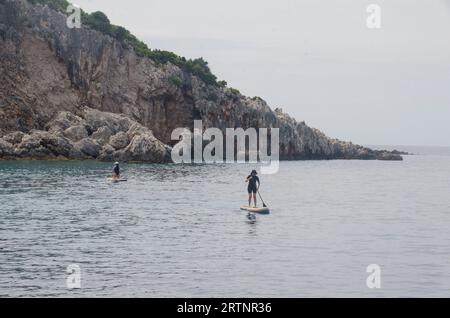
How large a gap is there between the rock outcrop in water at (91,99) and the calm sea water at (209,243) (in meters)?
41.5

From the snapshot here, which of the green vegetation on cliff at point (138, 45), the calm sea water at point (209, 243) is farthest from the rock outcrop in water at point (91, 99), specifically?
the calm sea water at point (209, 243)

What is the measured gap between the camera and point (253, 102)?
14750 centimetres

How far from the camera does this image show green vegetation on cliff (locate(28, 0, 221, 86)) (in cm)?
13550

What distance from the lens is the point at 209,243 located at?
32406 mm

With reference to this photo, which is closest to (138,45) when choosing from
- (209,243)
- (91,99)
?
(91,99)

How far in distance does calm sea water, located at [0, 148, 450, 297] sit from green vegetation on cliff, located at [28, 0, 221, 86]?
253 ft

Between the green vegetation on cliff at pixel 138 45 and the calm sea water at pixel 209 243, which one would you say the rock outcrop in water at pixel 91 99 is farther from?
the calm sea water at pixel 209 243

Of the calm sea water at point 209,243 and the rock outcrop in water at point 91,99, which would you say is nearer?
the calm sea water at point 209,243

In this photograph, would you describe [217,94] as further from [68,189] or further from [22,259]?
[22,259]

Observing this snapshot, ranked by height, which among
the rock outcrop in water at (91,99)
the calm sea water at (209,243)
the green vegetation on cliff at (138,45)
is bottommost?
the calm sea water at (209,243)

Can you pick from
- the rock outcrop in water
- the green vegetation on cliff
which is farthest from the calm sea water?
the green vegetation on cliff

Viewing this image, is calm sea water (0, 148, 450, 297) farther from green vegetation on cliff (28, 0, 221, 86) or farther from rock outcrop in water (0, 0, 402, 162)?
green vegetation on cliff (28, 0, 221, 86)

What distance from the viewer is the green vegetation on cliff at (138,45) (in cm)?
13550

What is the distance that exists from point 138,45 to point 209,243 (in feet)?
387
